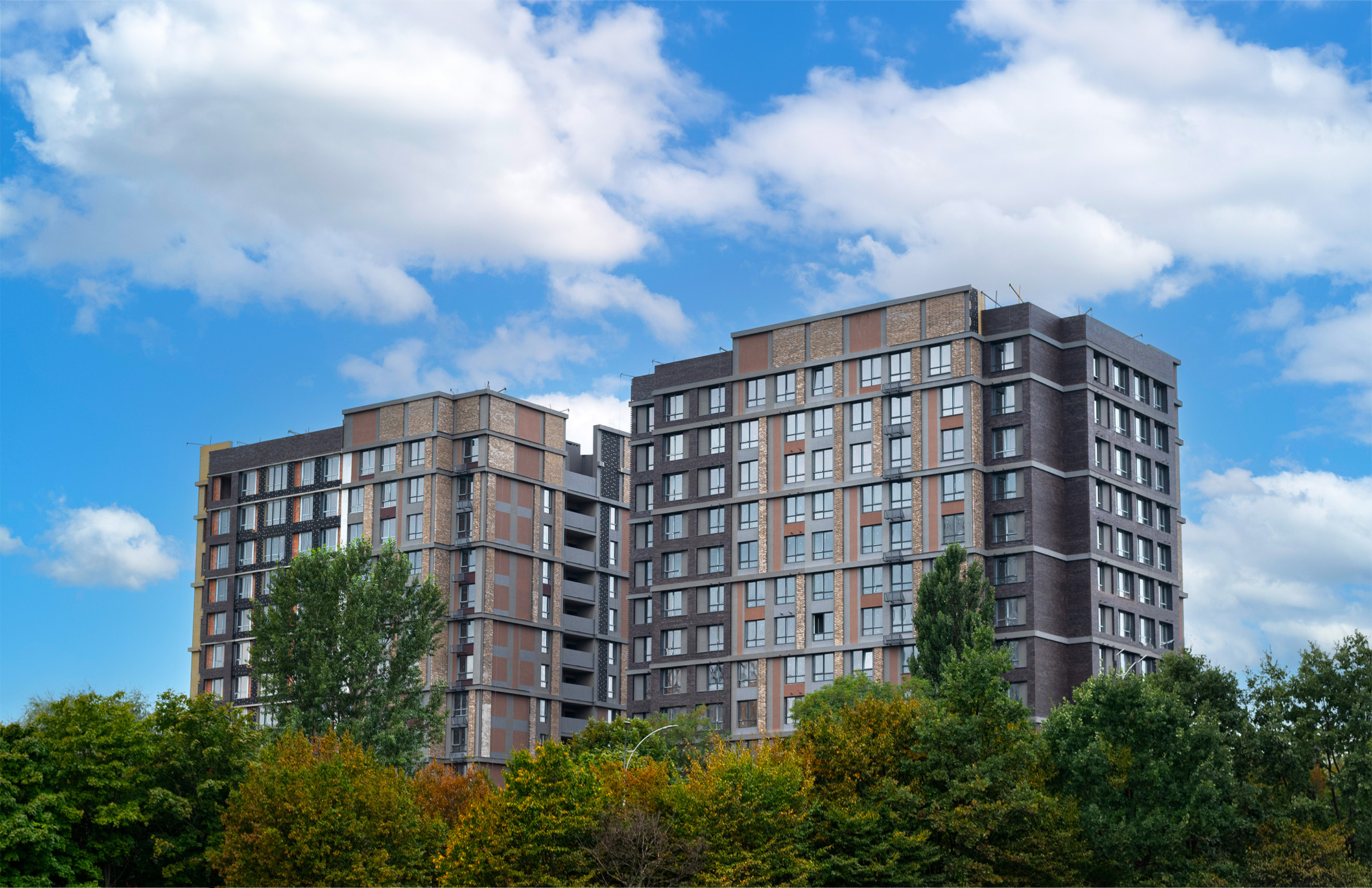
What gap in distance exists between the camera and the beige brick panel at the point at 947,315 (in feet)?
336

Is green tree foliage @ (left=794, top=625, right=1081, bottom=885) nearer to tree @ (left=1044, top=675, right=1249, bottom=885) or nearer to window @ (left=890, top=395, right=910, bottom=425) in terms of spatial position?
tree @ (left=1044, top=675, right=1249, bottom=885)

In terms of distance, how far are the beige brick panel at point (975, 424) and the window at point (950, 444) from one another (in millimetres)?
703

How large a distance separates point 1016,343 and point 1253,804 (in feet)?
152

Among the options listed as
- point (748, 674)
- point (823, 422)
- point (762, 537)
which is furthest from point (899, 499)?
point (748, 674)

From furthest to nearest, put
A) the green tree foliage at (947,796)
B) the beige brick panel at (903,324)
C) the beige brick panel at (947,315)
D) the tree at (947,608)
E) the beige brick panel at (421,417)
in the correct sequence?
the beige brick panel at (421,417) < the beige brick panel at (903,324) < the beige brick panel at (947,315) < the tree at (947,608) < the green tree foliage at (947,796)

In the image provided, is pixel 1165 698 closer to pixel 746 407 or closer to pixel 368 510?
pixel 746 407

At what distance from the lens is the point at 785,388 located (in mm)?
108938

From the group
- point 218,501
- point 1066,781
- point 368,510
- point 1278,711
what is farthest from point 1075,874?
point 218,501

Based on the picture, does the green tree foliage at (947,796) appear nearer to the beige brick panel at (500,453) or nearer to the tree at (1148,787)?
the tree at (1148,787)

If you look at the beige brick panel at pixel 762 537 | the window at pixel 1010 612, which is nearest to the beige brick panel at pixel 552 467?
the beige brick panel at pixel 762 537

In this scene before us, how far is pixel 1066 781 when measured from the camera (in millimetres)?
60312

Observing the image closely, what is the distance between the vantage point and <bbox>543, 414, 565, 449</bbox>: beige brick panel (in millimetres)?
127000

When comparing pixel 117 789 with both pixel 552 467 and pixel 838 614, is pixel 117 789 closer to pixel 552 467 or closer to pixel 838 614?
pixel 838 614

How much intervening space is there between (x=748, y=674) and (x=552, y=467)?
28613 mm
